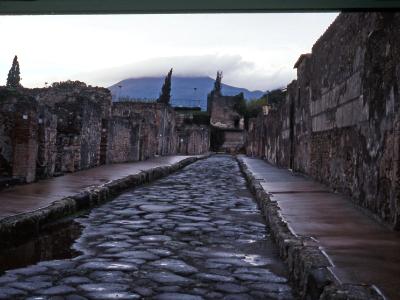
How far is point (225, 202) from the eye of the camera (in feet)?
25.4

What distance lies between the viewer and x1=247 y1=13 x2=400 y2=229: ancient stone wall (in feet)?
15.1

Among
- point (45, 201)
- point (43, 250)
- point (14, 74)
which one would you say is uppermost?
point (14, 74)

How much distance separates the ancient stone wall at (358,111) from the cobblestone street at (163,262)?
1273mm

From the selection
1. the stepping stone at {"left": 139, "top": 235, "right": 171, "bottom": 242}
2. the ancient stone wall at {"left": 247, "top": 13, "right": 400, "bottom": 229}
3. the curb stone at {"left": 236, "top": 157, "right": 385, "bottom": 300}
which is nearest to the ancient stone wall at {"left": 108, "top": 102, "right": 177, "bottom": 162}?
the ancient stone wall at {"left": 247, "top": 13, "right": 400, "bottom": 229}

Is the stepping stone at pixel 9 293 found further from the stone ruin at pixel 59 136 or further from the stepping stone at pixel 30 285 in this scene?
the stone ruin at pixel 59 136

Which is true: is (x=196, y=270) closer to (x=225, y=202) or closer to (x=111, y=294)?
(x=111, y=294)

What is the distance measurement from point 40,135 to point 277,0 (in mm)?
6014

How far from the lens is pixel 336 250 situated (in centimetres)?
332

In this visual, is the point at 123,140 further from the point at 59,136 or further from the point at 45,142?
the point at 45,142

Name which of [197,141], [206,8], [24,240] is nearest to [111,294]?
[24,240]

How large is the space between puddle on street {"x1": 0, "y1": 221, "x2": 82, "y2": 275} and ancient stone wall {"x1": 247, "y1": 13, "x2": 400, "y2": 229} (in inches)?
114

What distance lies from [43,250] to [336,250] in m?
2.52

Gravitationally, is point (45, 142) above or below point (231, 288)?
above

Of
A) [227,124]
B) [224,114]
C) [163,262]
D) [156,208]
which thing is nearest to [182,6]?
[163,262]
